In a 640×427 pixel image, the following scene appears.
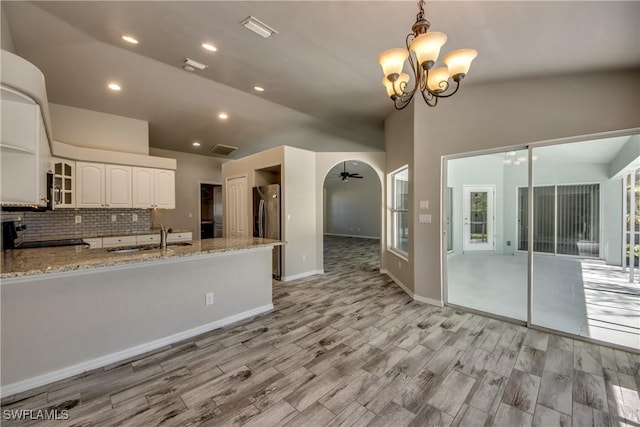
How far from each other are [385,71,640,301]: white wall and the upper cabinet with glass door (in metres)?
5.25

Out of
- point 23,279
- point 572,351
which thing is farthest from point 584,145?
point 23,279

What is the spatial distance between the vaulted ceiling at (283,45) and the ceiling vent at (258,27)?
5 centimetres

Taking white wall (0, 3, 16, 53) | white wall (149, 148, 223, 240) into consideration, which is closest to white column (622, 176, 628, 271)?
white wall (0, 3, 16, 53)

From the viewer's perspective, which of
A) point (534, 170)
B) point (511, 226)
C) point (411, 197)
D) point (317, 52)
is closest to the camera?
point (317, 52)

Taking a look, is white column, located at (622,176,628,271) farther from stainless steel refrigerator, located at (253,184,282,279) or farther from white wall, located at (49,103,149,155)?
white wall, located at (49,103,149,155)

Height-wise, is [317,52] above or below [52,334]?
above

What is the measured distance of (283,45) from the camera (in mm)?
2701

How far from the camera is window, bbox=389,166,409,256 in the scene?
15.5 ft

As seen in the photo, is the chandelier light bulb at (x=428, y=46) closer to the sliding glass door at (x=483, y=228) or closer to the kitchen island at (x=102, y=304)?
the kitchen island at (x=102, y=304)

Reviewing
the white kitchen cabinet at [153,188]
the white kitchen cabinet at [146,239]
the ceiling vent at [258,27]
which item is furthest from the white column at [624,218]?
the white kitchen cabinet at [153,188]

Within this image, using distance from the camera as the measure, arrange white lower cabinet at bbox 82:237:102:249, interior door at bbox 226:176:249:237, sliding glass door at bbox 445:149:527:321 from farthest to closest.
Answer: interior door at bbox 226:176:249:237 < sliding glass door at bbox 445:149:527:321 < white lower cabinet at bbox 82:237:102:249

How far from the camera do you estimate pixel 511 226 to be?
594cm

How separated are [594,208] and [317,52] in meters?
3.91

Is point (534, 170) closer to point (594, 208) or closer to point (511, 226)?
point (594, 208)
